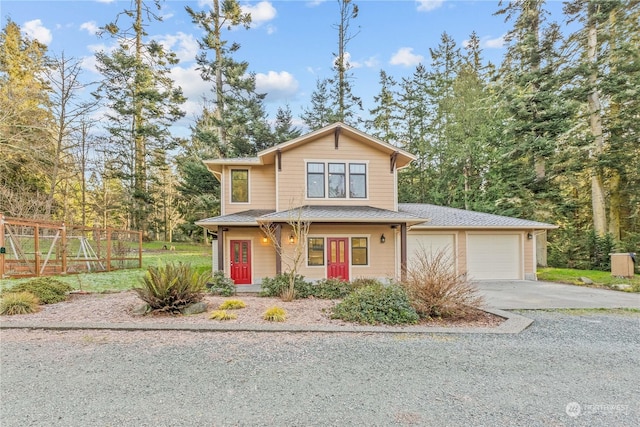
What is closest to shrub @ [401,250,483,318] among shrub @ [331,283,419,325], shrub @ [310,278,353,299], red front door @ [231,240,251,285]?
shrub @ [331,283,419,325]

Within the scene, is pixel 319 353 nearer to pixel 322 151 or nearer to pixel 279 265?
pixel 279 265

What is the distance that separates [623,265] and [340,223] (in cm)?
1157

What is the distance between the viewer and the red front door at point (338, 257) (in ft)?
38.8

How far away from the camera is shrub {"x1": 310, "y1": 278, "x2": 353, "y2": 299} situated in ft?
29.6

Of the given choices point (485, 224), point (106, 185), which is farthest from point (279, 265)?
point (106, 185)

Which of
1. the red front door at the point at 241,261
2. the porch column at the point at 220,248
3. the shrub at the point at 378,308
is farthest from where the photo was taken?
the red front door at the point at 241,261

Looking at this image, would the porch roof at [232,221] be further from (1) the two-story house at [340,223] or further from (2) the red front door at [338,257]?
(2) the red front door at [338,257]

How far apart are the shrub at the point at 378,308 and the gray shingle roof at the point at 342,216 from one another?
3.88 m

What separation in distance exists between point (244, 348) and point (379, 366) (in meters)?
2.01

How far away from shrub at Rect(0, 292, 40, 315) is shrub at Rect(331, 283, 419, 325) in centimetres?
640

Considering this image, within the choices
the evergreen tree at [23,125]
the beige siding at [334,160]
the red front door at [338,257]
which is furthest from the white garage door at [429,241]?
the evergreen tree at [23,125]

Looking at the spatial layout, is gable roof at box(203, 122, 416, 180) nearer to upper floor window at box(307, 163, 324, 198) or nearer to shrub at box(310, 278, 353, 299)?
upper floor window at box(307, 163, 324, 198)

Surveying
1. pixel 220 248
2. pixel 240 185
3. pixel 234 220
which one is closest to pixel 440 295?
pixel 234 220

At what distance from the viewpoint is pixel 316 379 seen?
141 inches
